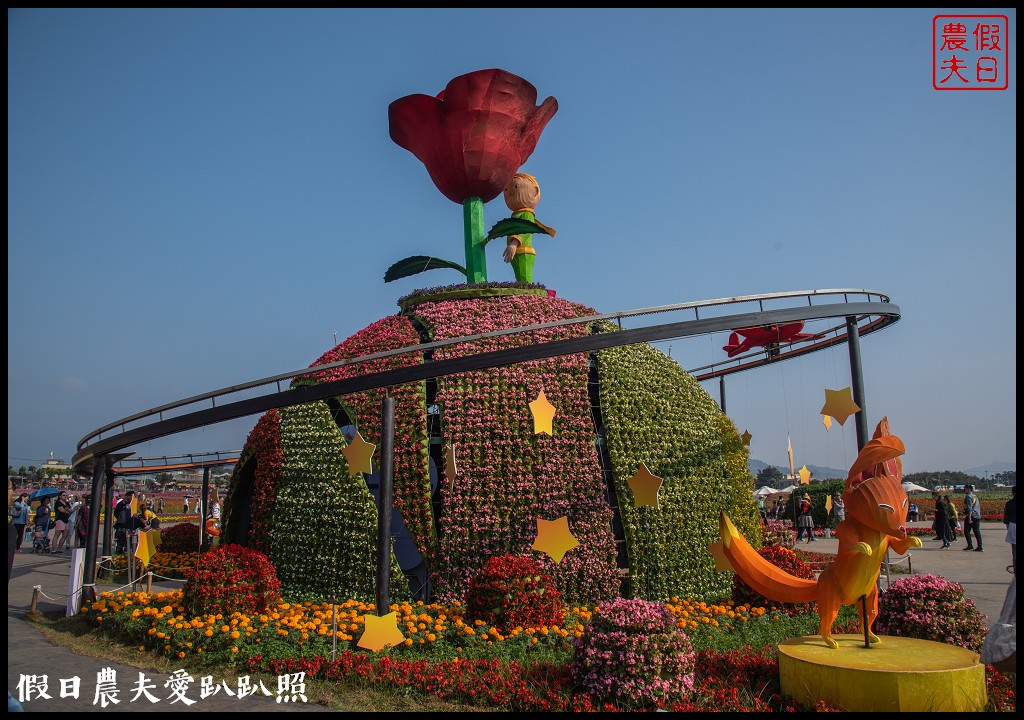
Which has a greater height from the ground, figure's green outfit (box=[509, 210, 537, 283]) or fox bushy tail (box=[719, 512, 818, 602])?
figure's green outfit (box=[509, 210, 537, 283])

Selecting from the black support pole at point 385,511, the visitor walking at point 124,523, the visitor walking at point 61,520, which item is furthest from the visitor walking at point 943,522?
the visitor walking at point 61,520

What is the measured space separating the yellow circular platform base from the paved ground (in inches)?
174

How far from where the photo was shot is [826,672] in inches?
257

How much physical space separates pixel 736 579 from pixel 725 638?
2180mm

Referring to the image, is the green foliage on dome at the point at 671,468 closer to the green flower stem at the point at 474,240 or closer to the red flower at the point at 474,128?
the green flower stem at the point at 474,240

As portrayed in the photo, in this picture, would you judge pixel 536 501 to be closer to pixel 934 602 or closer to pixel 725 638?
pixel 725 638

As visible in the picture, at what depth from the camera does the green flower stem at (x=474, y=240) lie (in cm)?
1389

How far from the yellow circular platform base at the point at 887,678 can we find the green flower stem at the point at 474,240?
28.3 ft

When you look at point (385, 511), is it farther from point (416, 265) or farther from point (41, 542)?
point (41, 542)

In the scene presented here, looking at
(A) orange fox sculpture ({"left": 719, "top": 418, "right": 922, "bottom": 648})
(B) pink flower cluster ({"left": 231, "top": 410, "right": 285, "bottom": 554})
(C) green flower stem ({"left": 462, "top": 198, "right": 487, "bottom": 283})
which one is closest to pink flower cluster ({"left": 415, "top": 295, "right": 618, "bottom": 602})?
(C) green flower stem ({"left": 462, "top": 198, "right": 487, "bottom": 283})

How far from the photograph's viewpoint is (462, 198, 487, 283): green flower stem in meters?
13.9

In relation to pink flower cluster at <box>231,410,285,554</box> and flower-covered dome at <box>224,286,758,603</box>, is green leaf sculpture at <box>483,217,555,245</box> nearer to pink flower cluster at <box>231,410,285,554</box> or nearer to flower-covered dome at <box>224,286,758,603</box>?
flower-covered dome at <box>224,286,758,603</box>

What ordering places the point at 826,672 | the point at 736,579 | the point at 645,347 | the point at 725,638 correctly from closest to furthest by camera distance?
the point at 826,672 → the point at 725,638 → the point at 736,579 → the point at 645,347

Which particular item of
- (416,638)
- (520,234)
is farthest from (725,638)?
(520,234)
